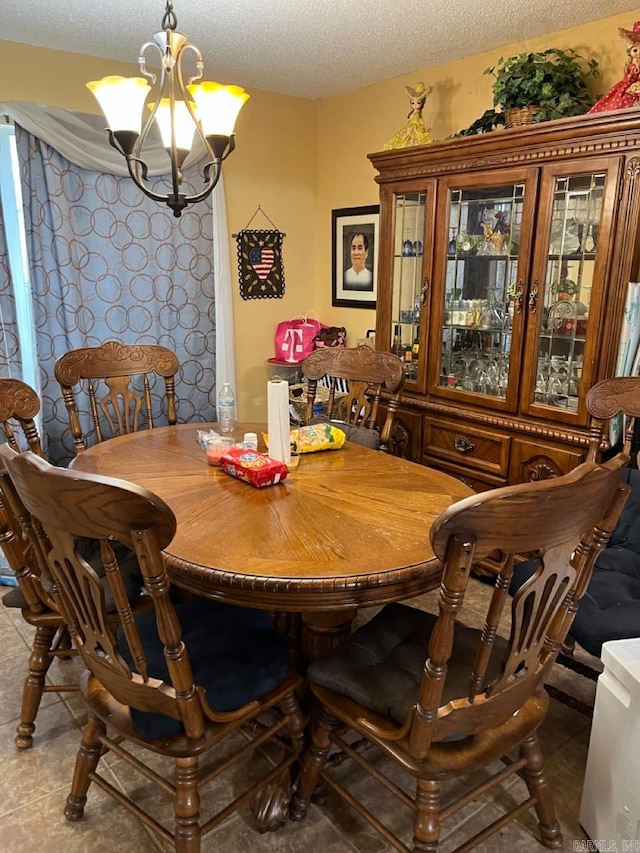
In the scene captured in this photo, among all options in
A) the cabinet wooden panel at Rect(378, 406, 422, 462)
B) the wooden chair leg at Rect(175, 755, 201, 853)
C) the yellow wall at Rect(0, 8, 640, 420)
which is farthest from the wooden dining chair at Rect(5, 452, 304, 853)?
the yellow wall at Rect(0, 8, 640, 420)

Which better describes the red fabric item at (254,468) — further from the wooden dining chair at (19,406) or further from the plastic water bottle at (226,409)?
the wooden dining chair at (19,406)

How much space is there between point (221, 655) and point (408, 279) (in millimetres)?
2171

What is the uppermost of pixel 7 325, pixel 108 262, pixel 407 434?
pixel 108 262

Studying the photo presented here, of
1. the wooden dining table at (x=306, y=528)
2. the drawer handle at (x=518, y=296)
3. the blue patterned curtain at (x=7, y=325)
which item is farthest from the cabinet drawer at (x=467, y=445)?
the blue patterned curtain at (x=7, y=325)

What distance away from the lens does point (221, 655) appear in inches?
58.3

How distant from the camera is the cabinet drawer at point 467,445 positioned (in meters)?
2.70

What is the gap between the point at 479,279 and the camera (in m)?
2.81

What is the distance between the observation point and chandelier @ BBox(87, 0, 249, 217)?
171 cm

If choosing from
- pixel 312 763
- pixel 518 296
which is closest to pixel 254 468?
pixel 312 763

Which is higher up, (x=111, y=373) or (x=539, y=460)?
(x=111, y=373)

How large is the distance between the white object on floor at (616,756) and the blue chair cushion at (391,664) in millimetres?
268

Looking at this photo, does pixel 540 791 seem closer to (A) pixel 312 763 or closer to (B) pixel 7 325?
(A) pixel 312 763

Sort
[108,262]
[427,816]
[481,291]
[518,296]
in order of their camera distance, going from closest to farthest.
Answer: [427,816]
[518,296]
[481,291]
[108,262]

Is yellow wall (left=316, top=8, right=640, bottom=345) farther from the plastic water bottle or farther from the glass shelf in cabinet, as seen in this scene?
the plastic water bottle
